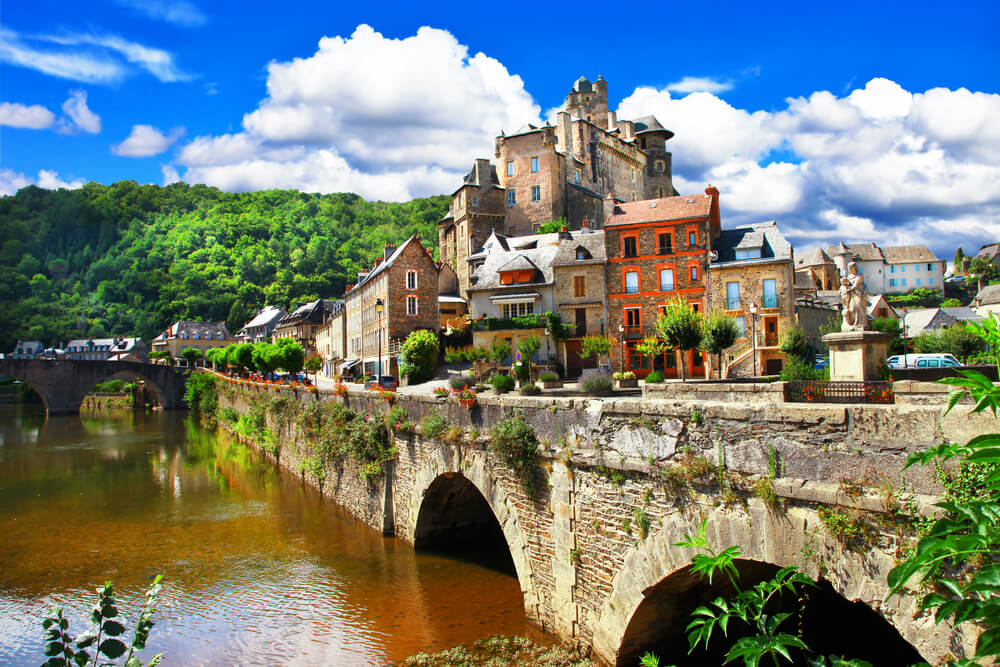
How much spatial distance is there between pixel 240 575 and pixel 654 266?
24.5 meters

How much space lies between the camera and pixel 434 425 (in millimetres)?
13016

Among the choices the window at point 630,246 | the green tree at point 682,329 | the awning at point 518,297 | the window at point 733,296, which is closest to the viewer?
the green tree at point 682,329

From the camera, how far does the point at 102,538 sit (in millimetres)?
17797

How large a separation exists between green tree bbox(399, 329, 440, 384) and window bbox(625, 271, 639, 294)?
11.0 metres

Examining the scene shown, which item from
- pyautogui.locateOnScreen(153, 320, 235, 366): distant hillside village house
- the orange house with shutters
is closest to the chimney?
the orange house with shutters

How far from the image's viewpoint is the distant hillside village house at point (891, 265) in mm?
75375

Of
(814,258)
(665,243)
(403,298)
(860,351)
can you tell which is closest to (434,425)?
(860,351)

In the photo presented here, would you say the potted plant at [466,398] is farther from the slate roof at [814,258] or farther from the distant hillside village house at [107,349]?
the distant hillside village house at [107,349]

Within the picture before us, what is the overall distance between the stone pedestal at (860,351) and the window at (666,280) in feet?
75.5

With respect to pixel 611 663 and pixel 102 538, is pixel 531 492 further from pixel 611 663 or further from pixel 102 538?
pixel 102 538

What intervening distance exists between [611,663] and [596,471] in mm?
2353

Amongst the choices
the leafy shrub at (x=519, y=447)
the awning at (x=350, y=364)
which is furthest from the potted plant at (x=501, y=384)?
the awning at (x=350, y=364)

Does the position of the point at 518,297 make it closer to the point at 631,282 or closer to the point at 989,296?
the point at 631,282

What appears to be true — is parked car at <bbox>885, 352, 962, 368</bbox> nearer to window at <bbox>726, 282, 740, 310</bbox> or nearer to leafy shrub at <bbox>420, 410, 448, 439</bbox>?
window at <bbox>726, 282, 740, 310</bbox>
